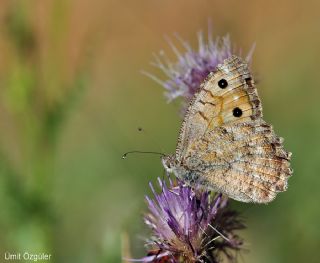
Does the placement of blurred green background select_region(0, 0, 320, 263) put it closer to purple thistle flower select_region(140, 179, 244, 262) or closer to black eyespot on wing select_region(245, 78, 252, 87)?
purple thistle flower select_region(140, 179, 244, 262)

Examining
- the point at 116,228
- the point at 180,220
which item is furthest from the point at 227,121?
the point at 116,228

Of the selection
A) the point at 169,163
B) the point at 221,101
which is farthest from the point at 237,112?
the point at 169,163

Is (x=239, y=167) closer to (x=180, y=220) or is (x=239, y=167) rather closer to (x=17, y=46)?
(x=180, y=220)

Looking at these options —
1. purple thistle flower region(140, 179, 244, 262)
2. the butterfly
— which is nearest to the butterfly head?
the butterfly

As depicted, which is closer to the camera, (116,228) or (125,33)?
(116,228)

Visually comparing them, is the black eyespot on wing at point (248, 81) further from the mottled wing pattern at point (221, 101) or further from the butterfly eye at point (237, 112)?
the butterfly eye at point (237, 112)

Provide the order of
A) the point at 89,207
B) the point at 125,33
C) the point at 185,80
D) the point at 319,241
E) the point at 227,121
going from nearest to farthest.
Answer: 1. the point at 227,121
2. the point at 185,80
3. the point at 319,241
4. the point at 89,207
5. the point at 125,33

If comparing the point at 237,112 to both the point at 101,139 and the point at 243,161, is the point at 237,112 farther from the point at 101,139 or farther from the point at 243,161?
the point at 101,139
